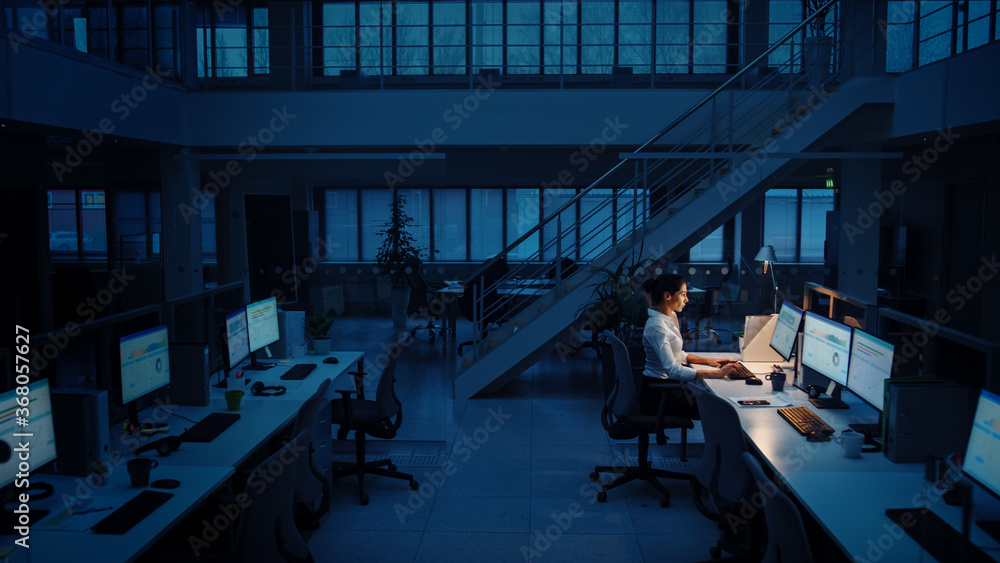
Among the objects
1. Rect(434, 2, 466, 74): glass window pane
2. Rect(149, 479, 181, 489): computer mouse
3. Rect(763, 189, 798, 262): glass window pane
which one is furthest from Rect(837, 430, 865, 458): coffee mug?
Rect(763, 189, 798, 262): glass window pane

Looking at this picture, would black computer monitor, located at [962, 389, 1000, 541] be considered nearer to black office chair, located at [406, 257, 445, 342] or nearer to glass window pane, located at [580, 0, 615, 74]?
black office chair, located at [406, 257, 445, 342]

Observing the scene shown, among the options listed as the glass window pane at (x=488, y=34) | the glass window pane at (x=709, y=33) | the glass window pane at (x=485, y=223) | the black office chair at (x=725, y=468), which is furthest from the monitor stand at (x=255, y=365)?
the glass window pane at (x=709, y=33)

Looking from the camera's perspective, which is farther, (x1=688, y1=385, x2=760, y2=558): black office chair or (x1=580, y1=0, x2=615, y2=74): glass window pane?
(x1=580, y1=0, x2=615, y2=74): glass window pane

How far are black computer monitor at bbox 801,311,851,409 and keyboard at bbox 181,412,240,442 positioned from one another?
9.70 ft

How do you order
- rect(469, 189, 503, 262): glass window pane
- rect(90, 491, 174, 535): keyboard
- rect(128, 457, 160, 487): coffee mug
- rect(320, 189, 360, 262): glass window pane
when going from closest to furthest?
rect(90, 491, 174, 535): keyboard
rect(128, 457, 160, 487): coffee mug
rect(320, 189, 360, 262): glass window pane
rect(469, 189, 503, 262): glass window pane

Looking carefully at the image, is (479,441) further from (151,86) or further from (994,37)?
(994,37)

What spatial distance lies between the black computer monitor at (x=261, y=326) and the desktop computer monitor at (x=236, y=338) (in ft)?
0.18

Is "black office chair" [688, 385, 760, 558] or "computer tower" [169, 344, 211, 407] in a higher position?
"computer tower" [169, 344, 211, 407]

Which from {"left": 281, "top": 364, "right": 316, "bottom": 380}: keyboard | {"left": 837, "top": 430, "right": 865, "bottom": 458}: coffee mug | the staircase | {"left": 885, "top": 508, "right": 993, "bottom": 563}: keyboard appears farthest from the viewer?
the staircase

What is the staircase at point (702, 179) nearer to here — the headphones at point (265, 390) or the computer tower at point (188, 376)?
the headphones at point (265, 390)

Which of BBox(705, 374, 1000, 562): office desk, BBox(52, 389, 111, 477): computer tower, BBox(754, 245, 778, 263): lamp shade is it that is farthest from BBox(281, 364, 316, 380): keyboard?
BBox(754, 245, 778, 263): lamp shade

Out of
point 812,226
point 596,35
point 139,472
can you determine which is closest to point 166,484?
point 139,472

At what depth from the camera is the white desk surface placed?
7.70ft

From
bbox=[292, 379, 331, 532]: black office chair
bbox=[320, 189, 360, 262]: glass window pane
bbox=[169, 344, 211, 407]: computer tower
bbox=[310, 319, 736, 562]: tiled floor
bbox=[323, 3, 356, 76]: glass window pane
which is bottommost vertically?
bbox=[310, 319, 736, 562]: tiled floor
